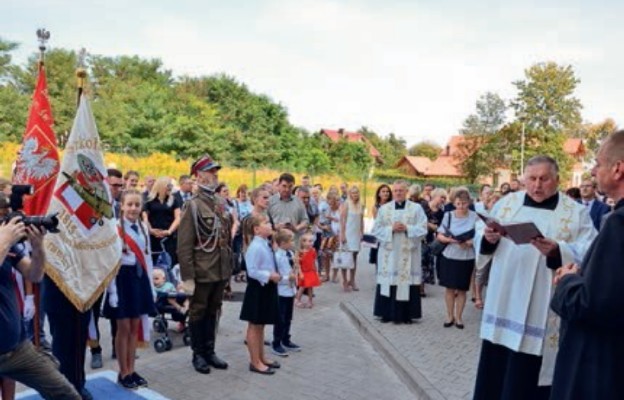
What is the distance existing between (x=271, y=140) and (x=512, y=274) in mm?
44041

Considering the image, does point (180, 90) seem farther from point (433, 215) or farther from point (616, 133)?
point (616, 133)

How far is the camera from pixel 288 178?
353 inches

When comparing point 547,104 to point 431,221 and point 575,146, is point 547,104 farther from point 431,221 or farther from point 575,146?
point 431,221

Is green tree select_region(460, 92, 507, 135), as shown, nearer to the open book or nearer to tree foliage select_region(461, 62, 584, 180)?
tree foliage select_region(461, 62, 584, 180)

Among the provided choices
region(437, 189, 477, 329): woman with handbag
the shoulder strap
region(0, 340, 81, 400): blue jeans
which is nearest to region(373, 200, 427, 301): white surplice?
region(437, 189, 477, 329): woman with handbag

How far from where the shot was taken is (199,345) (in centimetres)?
616

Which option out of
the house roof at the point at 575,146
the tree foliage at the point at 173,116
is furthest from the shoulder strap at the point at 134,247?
the house roof at the point at 575,146

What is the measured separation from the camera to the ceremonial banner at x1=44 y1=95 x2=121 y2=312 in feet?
15.8

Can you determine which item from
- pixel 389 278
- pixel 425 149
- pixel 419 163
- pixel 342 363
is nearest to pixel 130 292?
pixel 342 363

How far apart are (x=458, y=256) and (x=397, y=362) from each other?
7.60ft

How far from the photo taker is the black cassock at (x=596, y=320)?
2426mm

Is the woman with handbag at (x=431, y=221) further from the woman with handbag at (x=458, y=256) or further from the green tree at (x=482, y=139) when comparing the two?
the green tree at (x=482, y=139)

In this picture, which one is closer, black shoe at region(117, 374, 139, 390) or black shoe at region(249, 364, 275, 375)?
black shoe at region(117, 374, 139, 390)

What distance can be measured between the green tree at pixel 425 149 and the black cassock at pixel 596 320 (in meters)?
104
